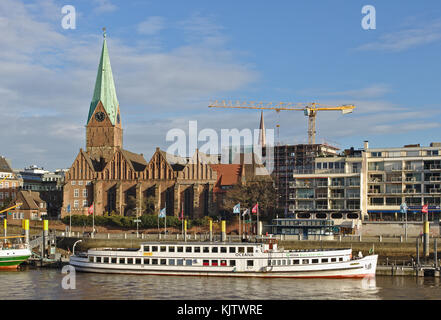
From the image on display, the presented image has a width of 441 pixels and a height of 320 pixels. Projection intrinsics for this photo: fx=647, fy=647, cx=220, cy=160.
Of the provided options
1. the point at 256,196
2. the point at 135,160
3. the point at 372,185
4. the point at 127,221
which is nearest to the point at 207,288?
the point at 256,196

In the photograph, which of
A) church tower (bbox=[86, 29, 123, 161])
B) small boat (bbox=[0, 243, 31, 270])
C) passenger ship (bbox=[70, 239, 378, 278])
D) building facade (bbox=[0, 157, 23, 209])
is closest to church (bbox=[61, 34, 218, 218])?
church tower (bbox=[86, 29, 123, 161])

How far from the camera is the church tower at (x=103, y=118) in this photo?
154625mm

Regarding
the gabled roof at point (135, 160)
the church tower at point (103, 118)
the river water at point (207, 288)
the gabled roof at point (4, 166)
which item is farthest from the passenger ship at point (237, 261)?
the gabled roof at point (4, 166)

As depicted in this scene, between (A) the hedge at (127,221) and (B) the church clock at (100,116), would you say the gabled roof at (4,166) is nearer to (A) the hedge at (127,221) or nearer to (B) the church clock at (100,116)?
(B) the church clock at (100,116)

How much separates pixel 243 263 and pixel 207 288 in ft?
33.3

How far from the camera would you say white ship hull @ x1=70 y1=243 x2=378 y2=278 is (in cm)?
7456

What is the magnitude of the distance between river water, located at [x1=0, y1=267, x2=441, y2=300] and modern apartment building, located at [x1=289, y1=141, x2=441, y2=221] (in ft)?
114

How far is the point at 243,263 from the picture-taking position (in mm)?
75875

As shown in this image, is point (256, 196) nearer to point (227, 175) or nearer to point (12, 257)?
point (227, 175)

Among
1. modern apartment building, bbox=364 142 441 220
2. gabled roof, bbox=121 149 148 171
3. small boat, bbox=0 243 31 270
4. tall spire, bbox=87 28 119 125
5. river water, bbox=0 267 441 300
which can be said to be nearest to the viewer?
river water, bbox=0 267 441 300

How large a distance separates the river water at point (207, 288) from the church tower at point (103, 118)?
7852 centimetres

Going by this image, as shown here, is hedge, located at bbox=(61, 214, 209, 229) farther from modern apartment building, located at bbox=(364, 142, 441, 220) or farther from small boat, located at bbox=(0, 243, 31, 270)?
small boat, located at bbox=(0, 243, 31, 270)
